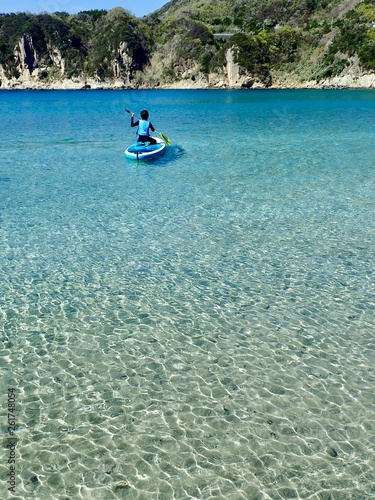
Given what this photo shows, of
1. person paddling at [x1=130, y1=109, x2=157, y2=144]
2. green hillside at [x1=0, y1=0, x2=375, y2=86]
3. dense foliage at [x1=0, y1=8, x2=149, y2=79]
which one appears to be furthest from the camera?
dense foliage at [x1=0, y1=8, x2=149, y2=79]

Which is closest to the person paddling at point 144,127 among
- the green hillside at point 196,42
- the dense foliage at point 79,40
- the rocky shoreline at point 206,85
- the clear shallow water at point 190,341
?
the clear shallow water at point 190,341

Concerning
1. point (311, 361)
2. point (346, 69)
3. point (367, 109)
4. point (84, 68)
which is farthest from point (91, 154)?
point (84, 68)

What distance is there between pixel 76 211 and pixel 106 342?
759 centimetres

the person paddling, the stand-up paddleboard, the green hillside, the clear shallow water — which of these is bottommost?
the clear shallow water

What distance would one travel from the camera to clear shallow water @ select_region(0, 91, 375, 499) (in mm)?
4949

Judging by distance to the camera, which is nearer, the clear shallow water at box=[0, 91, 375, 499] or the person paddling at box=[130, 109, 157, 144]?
the clear shallow water at box=[0, 91, 375, 499]

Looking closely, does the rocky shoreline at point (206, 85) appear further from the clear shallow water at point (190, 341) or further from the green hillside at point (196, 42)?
the clear shallow water at point (190, 341)

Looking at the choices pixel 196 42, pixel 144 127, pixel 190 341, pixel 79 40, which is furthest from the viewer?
pixel 79 40

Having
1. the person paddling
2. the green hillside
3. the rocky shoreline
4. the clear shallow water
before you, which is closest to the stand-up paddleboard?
the person paddling

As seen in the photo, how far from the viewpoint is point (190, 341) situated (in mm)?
7227

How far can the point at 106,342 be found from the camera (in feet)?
23.5

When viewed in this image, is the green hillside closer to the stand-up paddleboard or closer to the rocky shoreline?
the rocky shoreline

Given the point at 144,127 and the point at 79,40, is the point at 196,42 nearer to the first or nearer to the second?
the point at 79,40

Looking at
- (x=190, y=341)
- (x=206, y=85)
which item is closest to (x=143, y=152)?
(x=190, y=341)
